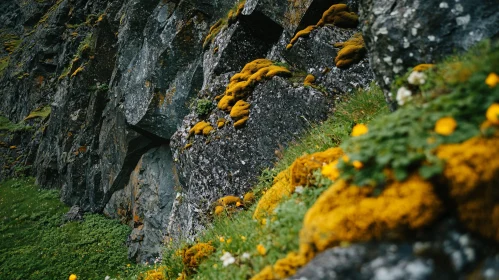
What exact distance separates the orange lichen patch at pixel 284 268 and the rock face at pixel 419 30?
2.07m

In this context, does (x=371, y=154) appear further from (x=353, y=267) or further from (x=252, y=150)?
(x=252, y=150)

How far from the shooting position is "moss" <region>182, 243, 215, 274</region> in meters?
4.06

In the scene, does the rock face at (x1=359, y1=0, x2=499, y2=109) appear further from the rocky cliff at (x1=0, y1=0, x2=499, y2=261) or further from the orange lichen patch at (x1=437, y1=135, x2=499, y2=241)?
the orange lichen patch at (x1=437, y1=135, x2=499, y2=241)

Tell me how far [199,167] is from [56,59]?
2443 cm

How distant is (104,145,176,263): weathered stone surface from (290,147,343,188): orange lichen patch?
37.1ft

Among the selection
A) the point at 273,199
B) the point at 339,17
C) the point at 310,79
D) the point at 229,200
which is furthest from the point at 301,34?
the point at 273,199

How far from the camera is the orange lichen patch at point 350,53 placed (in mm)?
6867

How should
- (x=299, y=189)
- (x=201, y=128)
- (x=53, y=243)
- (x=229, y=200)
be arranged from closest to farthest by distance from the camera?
(x=299, y=189), (x=229, y=200), (x=201, y=128), (x=53, y=243)

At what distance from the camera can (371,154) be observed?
6.28ft

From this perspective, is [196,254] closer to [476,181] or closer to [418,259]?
[418,259]

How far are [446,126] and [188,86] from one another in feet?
40.4

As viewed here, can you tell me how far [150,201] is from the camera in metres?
14.6

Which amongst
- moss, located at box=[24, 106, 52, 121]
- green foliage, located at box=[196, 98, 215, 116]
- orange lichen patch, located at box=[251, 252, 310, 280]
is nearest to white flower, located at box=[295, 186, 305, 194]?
orange lichen patch, located at box=[251, 252, 310, 280]

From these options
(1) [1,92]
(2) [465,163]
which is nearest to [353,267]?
(2) [465,163]
